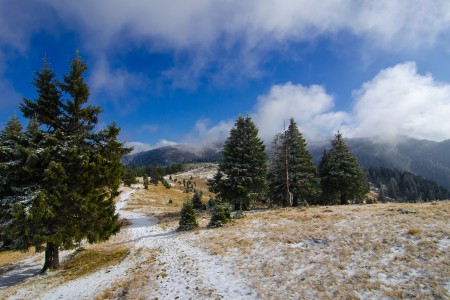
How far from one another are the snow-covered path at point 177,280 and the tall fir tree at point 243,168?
15739 mm

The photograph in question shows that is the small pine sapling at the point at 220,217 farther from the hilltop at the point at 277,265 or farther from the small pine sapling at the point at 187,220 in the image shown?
the hilltop at the point at 277,265

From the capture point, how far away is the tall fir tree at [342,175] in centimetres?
4016

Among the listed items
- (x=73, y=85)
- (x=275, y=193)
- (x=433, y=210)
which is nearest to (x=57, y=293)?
(x=73, y=85)

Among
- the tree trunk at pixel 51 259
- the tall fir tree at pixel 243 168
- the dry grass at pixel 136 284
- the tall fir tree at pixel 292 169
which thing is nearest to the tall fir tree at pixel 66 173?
the tree trunk at pixel 51 259

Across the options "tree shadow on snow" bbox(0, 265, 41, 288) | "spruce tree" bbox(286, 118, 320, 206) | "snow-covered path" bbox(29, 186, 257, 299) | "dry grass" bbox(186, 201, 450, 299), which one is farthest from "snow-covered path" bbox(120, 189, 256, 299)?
"spruce tree" bbox(286, 118, 320, 206)

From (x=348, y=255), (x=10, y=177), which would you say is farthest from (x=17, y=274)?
(x=348, y=255)

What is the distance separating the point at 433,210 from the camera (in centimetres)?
1800

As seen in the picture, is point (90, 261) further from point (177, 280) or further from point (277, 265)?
point (277, 265)

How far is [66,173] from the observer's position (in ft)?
52.1

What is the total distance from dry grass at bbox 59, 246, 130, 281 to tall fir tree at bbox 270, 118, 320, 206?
2180 cm

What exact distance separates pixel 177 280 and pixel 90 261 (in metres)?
10.2

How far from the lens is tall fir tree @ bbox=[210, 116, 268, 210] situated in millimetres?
34219

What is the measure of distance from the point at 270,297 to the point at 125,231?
77.8 ft

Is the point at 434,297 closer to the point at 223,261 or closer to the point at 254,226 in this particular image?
the point at 223,261
